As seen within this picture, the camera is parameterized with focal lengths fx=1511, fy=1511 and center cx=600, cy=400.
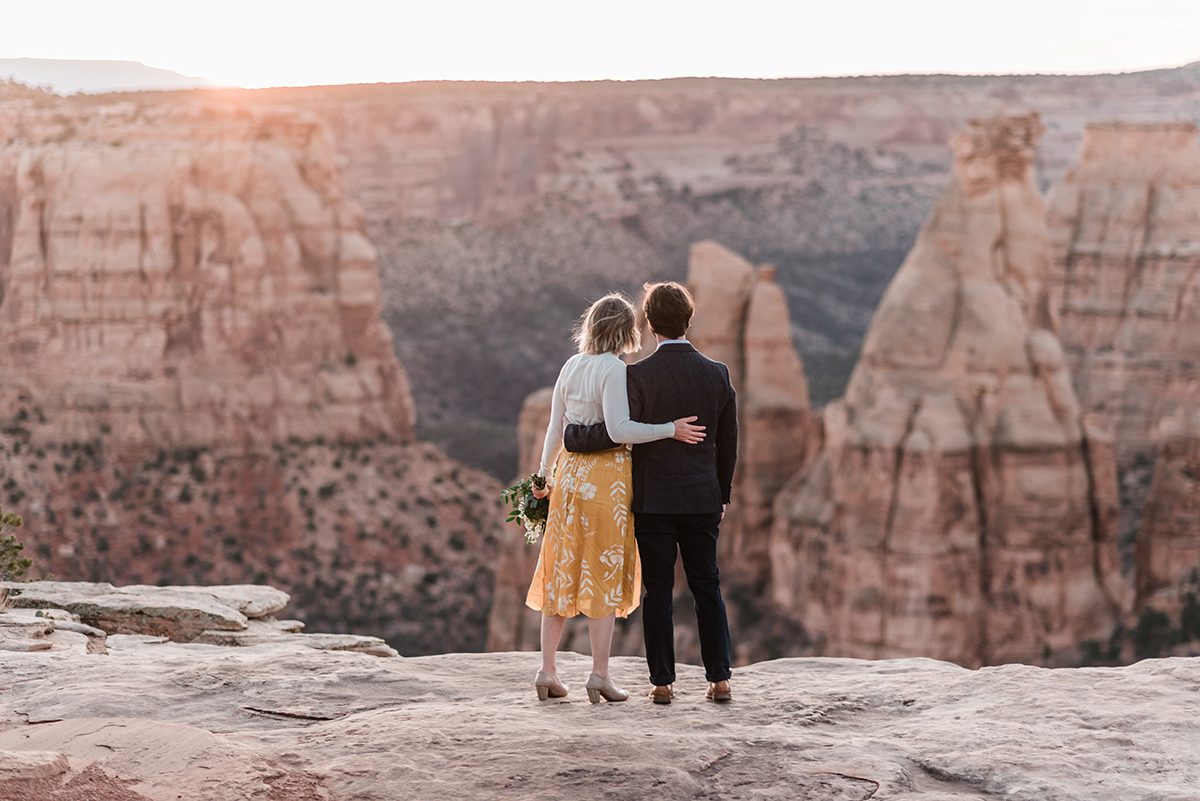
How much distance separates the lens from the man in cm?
877

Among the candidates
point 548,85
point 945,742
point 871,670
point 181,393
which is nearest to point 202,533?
point 181,393

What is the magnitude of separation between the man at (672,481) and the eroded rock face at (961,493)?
2498cm

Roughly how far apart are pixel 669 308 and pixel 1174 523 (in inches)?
1163

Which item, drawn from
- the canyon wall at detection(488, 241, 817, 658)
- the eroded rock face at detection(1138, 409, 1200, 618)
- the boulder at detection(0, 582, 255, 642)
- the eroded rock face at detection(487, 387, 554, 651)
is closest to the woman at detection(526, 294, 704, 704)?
the boulder at detection(0, 582, 255, 642)

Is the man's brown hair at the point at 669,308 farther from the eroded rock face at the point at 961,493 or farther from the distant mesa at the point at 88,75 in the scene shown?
the distant mesa at the point at 88,75

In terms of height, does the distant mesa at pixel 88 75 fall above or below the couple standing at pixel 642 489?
above

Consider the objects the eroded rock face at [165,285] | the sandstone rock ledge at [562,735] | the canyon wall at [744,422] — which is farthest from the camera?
the eroded rock face at [165,285]

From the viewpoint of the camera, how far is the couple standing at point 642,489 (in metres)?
8.77

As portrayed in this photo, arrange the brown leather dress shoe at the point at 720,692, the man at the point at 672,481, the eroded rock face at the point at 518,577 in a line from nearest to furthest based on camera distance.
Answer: the man at the point at 672,481 → the brown leather dress shoe at the point at 720,692 → the eroded rock face at the point at 518,577

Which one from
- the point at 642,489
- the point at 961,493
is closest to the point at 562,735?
the point at 642,489

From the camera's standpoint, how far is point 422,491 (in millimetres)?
49062

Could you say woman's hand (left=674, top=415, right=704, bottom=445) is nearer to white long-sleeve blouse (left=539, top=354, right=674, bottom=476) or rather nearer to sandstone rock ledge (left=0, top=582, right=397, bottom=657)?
white long-sleeve blouse (left=539, top=354, right=674, bottom=476)

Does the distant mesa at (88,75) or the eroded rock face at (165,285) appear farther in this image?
the eroded rock face at (165,285)

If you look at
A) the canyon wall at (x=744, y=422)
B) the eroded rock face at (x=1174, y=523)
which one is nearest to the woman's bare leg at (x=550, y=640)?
the eroded rock face at (x=1174, y=523)
